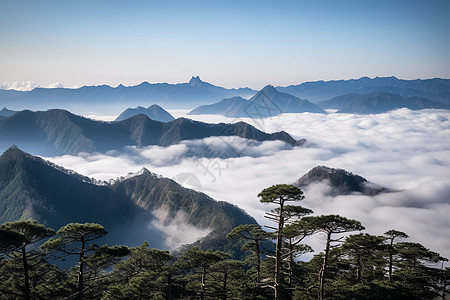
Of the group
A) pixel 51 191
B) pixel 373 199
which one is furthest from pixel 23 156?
pixel 373 199

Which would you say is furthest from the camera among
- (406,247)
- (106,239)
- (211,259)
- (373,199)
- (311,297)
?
(373,199)

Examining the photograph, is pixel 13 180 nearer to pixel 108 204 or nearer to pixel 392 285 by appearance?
pixel 108 204

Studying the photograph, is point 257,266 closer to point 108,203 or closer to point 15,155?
point 108,203

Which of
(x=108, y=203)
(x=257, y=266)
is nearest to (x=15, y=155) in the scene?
(x=108, y=203)

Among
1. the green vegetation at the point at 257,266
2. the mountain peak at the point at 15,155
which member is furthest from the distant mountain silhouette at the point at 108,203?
the green vegetation at the point at 257,266

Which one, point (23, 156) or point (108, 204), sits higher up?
point (23, 156)

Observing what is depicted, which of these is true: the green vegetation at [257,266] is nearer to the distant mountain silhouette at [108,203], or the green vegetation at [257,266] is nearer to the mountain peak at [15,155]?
the distant mountain silhouette at [108,203]

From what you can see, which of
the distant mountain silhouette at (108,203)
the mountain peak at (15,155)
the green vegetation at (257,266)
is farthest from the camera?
the mountain peak at (15,155)
